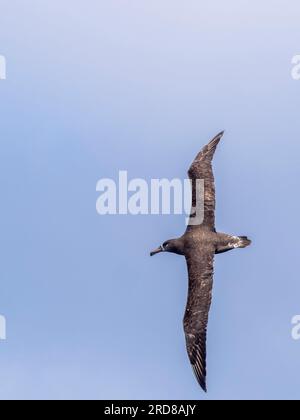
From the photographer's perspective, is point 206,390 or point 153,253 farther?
point 153,253

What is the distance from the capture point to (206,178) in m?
41.9

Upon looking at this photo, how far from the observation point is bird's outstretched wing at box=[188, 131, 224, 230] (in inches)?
1624

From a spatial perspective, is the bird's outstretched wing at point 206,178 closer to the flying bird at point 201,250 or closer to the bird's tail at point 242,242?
the flying bird at point 201,250

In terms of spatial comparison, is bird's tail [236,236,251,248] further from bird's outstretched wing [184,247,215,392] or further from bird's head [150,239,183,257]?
bird's head [150,239,183,257]

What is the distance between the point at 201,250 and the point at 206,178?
2.46 metres

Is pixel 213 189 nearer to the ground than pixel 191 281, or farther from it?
farther from it

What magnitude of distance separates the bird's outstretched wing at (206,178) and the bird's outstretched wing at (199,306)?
1.15m

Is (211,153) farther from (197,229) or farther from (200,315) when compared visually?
(200,315)

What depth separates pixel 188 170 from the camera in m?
Answer: 42.1

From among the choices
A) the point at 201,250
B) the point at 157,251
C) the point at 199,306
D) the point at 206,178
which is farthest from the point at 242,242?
the point at 157,251

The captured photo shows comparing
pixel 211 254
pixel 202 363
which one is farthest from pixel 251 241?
pixel 202 363

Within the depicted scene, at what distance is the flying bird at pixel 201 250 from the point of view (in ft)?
130

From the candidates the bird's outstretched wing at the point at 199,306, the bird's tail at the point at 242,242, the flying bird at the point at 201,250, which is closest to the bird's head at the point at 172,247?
the flying bird at the point at 201,250
